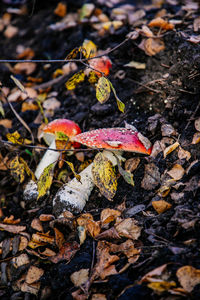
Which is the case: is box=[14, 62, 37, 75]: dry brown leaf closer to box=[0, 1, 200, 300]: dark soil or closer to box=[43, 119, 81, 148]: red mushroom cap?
box=[0, 1, 200, 300]: dark soil

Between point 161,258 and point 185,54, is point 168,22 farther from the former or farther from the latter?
point 161,258

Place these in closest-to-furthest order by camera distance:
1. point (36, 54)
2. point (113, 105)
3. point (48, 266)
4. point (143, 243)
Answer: point (143, 243) < point (48, 266) < point (113, 105) < point (36, 54)

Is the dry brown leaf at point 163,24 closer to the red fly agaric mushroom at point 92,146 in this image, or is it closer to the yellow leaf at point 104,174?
the red fly agaric mushroom at point 92,146

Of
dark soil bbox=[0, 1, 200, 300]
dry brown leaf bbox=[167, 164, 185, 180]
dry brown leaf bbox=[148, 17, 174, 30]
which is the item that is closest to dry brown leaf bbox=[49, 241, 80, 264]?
dark soil bbox=[0, 1, 200, 300]

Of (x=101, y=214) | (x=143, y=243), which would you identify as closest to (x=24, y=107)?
(x=101, y=214)

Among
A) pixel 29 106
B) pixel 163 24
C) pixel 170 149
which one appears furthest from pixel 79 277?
pixel 163 24

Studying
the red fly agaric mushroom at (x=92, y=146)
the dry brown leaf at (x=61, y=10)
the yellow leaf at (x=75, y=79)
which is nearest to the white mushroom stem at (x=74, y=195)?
the red fly agaric mushroom at (x=92, y=146)

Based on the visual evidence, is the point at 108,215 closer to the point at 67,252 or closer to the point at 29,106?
the point at 67,252
